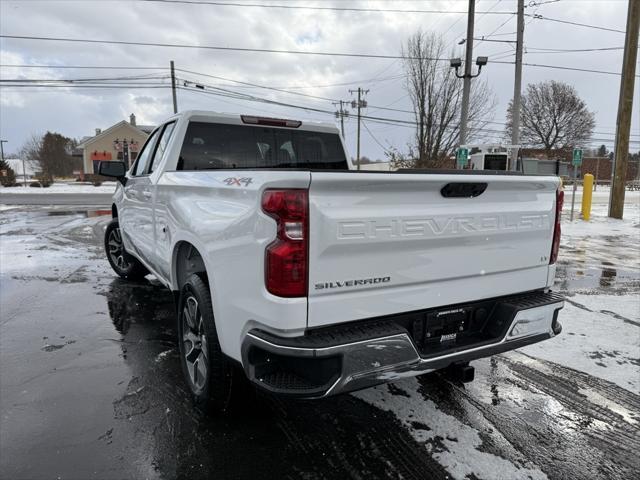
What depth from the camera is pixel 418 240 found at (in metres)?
2.41

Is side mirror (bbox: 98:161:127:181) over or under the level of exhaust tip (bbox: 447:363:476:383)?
over

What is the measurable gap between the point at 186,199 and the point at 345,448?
1958 mm

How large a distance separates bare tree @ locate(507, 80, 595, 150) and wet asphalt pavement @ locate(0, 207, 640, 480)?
51.7m

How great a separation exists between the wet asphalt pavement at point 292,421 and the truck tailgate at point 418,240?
90cm

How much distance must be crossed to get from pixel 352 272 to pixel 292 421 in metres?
1.33

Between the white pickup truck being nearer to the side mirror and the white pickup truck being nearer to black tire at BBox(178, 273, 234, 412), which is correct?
black tire at BBox(178, 273, 234, 412)

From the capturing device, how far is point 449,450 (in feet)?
8.70

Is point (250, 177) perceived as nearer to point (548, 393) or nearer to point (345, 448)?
point (345, 448)

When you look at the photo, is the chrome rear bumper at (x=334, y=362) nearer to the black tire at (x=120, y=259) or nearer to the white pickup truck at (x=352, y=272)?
the white pickup truck at (x=352, y=272)

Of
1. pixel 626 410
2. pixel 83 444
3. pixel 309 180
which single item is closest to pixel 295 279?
pixel 309 180

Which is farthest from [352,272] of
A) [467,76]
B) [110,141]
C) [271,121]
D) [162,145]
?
[110,141]

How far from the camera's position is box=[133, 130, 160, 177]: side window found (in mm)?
4768

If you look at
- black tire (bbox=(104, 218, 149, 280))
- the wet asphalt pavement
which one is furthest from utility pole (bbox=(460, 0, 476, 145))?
black tire (bbox=(104, 218, 149, 280))

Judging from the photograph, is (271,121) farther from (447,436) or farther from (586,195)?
(586,195)
